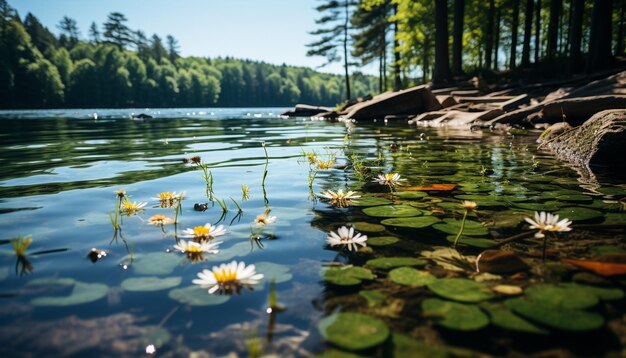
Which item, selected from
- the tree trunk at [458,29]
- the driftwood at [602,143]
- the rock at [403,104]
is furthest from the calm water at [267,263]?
the tree trunk at [458,29]

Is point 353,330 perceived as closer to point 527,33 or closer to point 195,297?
point 195,297

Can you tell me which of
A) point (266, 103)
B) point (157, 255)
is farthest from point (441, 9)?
point (266, 103)

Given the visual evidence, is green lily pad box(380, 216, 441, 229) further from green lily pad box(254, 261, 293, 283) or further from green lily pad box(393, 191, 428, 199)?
green lily pad box(254, 261, 293, 283)

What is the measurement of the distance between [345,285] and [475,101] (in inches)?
500

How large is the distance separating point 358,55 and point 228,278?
3251 cm

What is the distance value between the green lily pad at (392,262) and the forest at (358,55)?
13.5m

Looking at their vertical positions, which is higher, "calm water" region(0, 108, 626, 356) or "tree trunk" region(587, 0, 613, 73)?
"tree trunk" region(587, 0, 613, 73)

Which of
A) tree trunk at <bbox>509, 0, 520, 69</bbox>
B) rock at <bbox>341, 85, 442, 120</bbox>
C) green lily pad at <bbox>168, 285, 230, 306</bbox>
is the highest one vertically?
tree trunk at <bbox>509, 0, 520, 69</bbox>

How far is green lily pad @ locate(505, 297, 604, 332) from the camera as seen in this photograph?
3.30ft

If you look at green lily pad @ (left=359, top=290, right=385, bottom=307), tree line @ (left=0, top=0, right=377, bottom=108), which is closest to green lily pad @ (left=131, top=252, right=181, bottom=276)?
green lily pad @ (left=359, top=290, right=385, bottom=307)

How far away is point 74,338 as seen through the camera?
101 cm

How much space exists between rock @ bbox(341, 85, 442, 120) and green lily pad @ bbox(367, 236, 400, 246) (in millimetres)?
12539

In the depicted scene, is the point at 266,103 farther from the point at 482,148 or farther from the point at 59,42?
the point at 482,148

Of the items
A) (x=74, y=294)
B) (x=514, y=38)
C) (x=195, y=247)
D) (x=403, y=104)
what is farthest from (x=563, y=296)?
(x=514, y=38)
